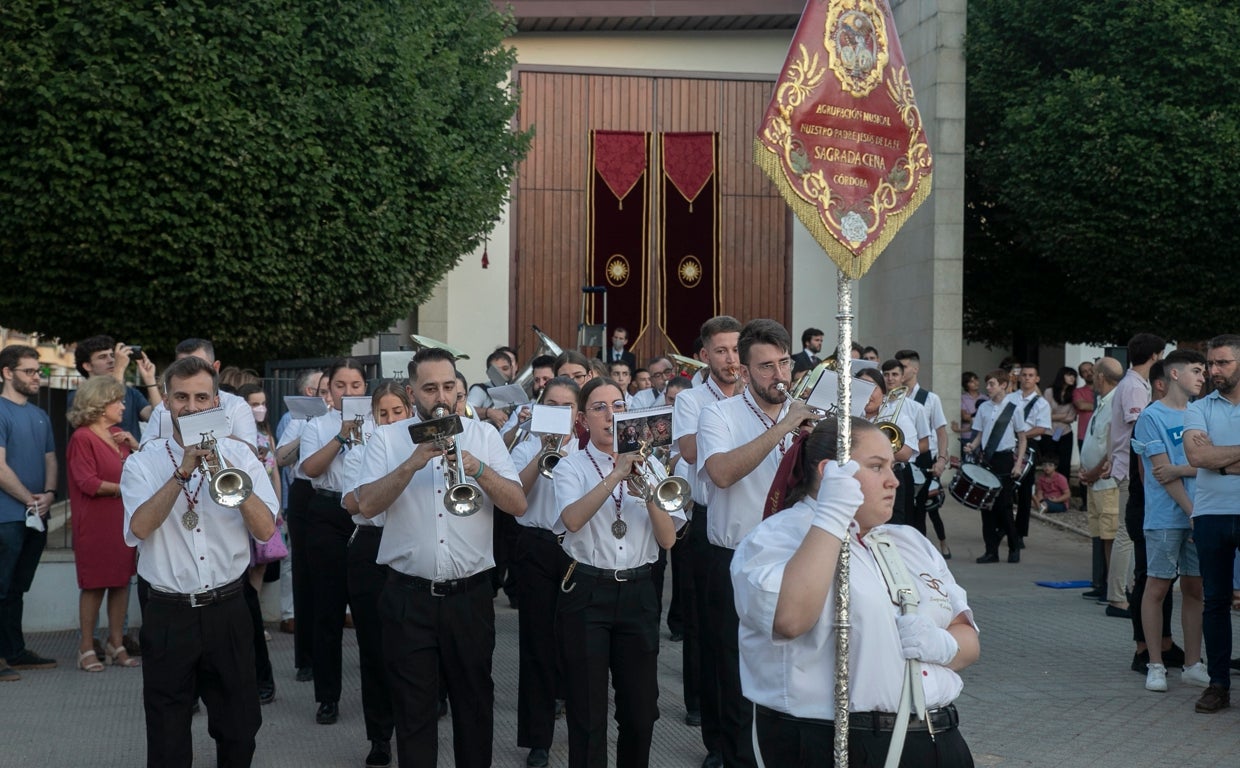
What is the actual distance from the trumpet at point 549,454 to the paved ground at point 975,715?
1.61 m

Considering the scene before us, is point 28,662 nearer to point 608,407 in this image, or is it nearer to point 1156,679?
point 608,407

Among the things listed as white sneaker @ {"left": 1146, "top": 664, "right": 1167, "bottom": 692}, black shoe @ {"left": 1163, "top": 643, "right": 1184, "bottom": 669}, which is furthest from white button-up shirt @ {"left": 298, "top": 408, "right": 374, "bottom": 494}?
black shoe @ {"left": 1163, "top": 643, "right": 1184, "bottom": 669}

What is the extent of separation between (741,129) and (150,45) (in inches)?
518

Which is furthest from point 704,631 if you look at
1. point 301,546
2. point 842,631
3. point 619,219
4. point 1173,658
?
point 619,219

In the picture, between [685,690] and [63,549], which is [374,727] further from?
[63,549]

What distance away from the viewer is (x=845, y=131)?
5152 mm

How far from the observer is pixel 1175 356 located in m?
8.44

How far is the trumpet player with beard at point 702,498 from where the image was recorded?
659 centimetres

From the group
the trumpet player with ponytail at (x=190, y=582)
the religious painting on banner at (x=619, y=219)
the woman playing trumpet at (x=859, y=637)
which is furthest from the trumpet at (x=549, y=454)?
the religious painting on banner at (x=619, y=219)

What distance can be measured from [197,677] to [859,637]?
3381mm

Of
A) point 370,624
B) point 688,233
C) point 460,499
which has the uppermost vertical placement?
point 688,233

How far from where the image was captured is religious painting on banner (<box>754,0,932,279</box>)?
16.4 feet

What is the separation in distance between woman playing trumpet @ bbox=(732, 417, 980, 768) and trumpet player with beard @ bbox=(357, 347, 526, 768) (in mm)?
2250

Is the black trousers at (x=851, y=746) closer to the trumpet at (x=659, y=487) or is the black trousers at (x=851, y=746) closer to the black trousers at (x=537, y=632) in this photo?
the trumpet at (x=659, y=487)
